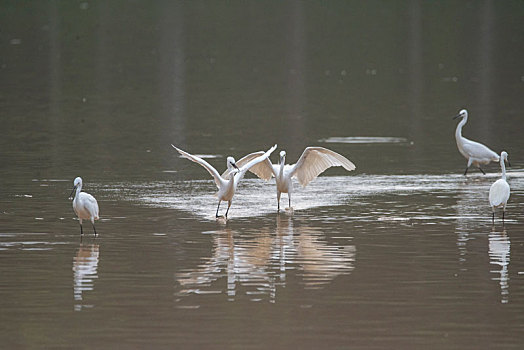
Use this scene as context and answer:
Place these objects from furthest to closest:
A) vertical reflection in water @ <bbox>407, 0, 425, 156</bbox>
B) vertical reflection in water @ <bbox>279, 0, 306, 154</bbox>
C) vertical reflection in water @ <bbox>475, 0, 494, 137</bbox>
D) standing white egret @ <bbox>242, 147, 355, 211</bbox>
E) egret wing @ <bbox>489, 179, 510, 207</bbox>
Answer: vertical reflection in water @ <bbox>407, 0, 425, 156</bbox>
vertical reflection in water @ <bbox>475, 0, 494, 137</bbox>
vertical reflection in water @ <bbox>279, 0, 306, 154</bbox>
standing white egret @ <bbox>242, 147, 355, 211</bbox>
egret wing @ <bbox>489, 179, 510, 207</bbox>

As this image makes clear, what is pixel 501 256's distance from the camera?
15.2m

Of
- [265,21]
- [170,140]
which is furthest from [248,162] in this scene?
[265,21]

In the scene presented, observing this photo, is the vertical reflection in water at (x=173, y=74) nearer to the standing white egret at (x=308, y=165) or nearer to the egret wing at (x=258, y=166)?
the egret wing at (x=258, y=166)

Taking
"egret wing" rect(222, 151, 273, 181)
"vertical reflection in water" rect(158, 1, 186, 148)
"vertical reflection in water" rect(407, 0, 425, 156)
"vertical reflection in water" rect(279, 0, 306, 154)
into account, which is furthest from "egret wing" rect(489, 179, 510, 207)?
"vertical reflection in water" rect(158, 1, 186, 148)

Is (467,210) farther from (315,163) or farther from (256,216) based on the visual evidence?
(256,216)

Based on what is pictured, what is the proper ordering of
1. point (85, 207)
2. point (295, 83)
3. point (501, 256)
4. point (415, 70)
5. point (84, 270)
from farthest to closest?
point (415, 70) < point (295, 83) < point (85, 207) < point (501, 256) < point (84, 270)

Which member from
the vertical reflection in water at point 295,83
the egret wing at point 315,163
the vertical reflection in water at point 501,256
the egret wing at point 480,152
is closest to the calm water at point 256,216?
the vertical reflection in water at point 501,256

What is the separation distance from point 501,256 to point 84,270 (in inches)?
203

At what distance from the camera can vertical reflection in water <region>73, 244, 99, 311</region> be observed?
43.3ft

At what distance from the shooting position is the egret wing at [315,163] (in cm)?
2042

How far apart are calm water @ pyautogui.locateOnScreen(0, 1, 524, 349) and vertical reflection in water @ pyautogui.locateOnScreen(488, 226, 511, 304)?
4cm

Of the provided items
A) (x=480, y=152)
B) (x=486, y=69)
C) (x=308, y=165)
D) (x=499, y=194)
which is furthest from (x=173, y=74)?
(x=499, y=194)

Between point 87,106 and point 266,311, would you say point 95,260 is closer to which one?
point 266,311

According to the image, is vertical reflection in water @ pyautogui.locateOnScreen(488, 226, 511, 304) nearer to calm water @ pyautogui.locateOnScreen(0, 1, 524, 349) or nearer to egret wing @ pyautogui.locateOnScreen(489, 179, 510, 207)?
calm water @ pyautogui.locateOnScreen(0, 1, 524, 349)
